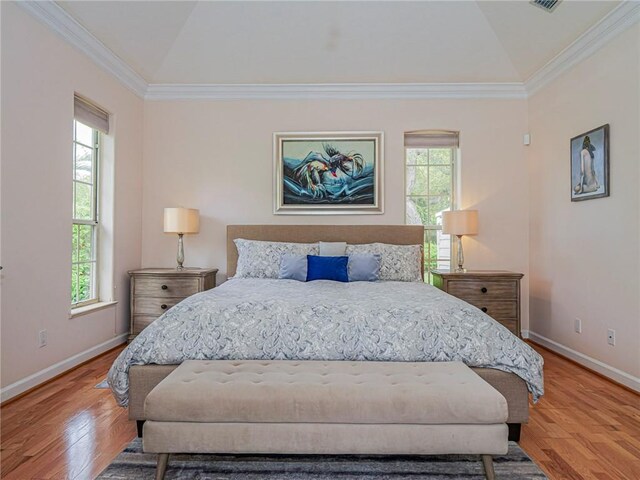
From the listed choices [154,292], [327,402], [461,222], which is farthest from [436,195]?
[327,402]

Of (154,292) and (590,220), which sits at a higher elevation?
(590,220)

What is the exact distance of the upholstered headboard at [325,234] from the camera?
441cm

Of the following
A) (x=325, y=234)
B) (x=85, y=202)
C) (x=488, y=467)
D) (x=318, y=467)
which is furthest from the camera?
(x=325, y=234)

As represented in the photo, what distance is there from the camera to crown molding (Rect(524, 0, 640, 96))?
117 inches

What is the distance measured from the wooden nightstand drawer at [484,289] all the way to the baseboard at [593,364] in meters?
0.64

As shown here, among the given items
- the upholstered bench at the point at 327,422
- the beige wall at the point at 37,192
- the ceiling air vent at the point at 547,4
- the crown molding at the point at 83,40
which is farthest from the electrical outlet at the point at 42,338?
the ceiling air vent at the point at 547,4

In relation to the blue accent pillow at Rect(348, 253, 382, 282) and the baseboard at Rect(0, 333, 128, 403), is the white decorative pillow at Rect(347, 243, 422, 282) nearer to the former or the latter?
the blue accent pillow at Rect(348, 253, 382, 282)

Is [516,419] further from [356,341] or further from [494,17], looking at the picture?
[494,17]

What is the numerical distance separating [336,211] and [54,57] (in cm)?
290

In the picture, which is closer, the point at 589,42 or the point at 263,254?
the point at 589,42

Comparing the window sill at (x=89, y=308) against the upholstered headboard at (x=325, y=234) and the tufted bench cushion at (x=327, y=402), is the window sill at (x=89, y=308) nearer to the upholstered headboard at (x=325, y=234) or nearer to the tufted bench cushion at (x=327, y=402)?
the upholstered headboard at (x=325, y=234)

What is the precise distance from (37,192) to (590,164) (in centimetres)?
445

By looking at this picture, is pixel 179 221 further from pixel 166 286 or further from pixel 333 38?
pixel 333 38

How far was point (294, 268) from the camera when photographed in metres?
3.64
